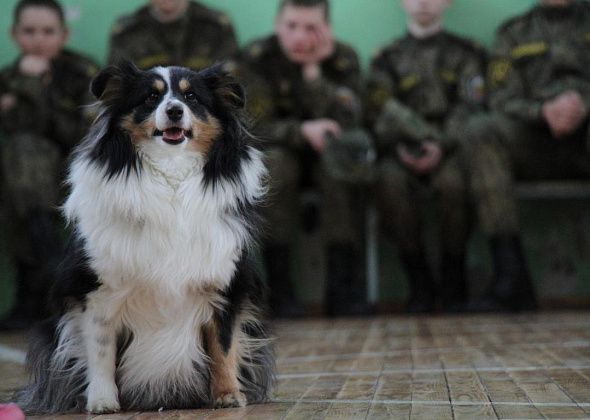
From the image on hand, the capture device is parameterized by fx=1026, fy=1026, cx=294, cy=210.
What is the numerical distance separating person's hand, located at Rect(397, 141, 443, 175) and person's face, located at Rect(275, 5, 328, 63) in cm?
85

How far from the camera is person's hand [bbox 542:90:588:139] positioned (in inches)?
235

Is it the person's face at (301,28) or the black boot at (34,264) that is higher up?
the person's face at (301,28)

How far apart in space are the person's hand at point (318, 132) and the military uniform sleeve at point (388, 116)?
31 centimetres

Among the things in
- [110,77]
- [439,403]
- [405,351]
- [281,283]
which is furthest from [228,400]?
[281,283]

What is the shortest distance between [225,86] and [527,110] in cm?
341

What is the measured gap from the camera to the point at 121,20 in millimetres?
6688

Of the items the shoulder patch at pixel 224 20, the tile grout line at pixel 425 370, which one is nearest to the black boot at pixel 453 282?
the shoulder patch at pixel 224 20

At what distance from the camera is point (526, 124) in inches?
245

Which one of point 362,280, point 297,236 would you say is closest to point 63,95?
point 297,236

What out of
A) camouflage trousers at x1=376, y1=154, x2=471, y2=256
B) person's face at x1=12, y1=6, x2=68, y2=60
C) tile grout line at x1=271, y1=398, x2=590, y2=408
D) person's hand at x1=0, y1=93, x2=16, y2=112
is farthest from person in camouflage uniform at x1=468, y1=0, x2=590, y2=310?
tile grout line at x1=271, y1=398, x2=590, y2=408

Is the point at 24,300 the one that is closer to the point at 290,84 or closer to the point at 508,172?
the point at 290,84

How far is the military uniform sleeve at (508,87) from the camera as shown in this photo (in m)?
6.14

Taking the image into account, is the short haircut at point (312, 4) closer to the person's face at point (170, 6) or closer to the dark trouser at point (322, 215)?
the person's face at point (170, 6)

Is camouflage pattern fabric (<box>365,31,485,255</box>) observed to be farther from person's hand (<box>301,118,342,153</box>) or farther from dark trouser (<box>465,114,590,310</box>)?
person's hand (<box>301,118,342,153</box>)
